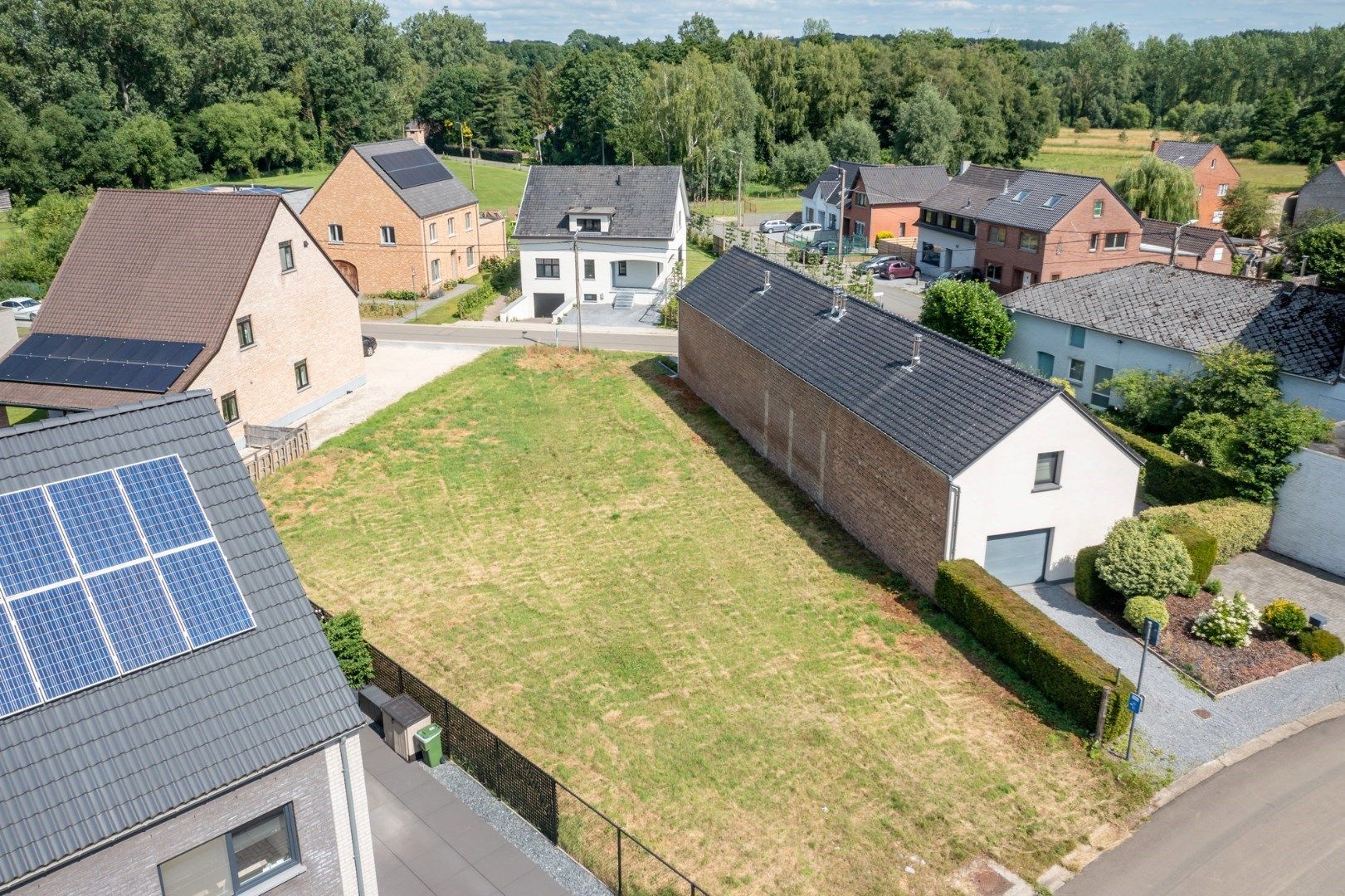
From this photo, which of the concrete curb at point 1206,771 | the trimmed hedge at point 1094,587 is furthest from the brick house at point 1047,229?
the concrete curb at point 1206,771

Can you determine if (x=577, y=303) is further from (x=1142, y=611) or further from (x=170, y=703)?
(x=170, y=703)

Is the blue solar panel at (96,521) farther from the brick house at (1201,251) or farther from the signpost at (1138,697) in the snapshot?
the brick house at (1201,251)

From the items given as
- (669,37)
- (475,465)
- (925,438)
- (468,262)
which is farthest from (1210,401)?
(669,37)

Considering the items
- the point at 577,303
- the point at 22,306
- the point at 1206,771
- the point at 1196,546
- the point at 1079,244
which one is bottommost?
the point at 1206,771

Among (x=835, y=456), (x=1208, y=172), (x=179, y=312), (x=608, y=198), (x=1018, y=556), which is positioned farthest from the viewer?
(x=1208, y=172)

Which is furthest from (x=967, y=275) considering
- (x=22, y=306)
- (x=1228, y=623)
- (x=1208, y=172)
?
(x=22, y=306)

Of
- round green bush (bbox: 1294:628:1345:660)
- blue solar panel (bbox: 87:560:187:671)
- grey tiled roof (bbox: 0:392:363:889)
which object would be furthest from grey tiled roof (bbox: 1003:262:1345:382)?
blue solar panel (bbox: 87:560:187:671)

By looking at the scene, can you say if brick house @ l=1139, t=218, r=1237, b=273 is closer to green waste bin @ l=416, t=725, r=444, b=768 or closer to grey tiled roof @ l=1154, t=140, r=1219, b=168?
grey tiled roof @ l=1154, t=140, r=1219, b=168
